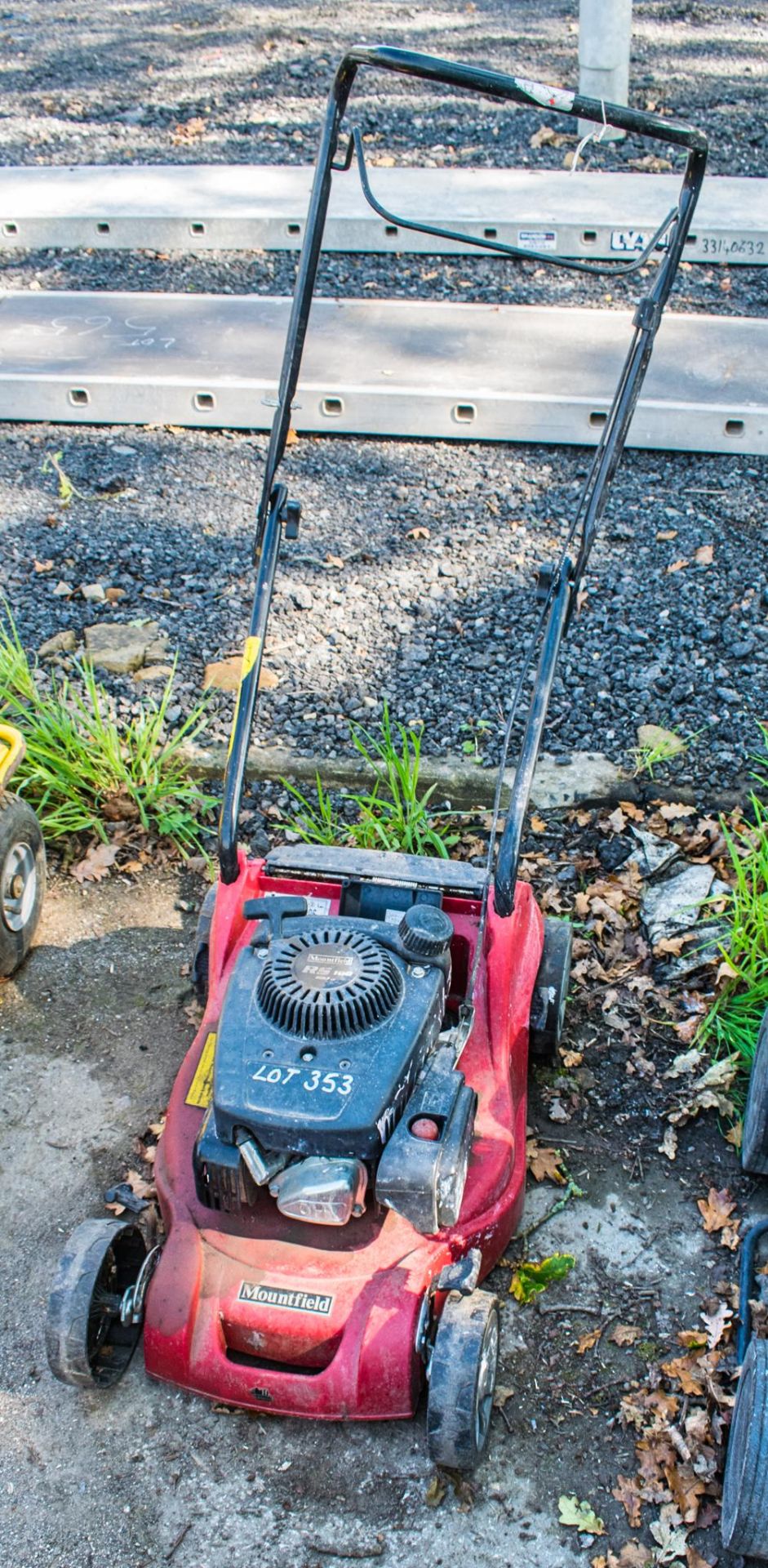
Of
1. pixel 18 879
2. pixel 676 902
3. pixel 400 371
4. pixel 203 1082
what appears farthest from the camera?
pixel 400 371

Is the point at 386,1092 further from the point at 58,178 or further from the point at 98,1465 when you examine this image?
the point at 58,178

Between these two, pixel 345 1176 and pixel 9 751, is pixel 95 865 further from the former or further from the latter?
pixel 345 1176

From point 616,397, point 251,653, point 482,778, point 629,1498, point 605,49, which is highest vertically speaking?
point 605,49

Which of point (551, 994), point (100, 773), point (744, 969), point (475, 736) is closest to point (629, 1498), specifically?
point (551, 994)

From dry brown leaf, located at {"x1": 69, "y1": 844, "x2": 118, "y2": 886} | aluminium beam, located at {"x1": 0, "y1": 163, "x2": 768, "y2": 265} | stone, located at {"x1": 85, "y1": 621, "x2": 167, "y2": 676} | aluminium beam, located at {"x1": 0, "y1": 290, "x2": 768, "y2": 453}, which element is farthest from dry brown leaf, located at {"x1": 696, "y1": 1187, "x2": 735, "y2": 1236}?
aluminium beam, located at {"x1": 0, "y1": 163, "x2": 768, "y2": 265}

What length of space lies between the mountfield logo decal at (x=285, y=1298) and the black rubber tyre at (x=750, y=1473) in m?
0.71

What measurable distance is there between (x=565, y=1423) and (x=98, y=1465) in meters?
0.85

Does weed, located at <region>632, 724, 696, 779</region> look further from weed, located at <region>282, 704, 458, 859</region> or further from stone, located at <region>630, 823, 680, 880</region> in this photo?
weed, located at <region>282, 704, 458, 859</region>

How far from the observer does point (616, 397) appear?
2.97 metres

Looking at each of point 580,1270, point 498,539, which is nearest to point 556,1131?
point 580,1270

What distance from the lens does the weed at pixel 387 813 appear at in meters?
3.77

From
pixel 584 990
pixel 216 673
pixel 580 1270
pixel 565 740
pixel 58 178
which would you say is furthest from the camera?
pixel 58 178

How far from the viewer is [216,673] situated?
436 centimetres

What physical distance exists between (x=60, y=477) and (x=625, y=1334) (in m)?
3.90
